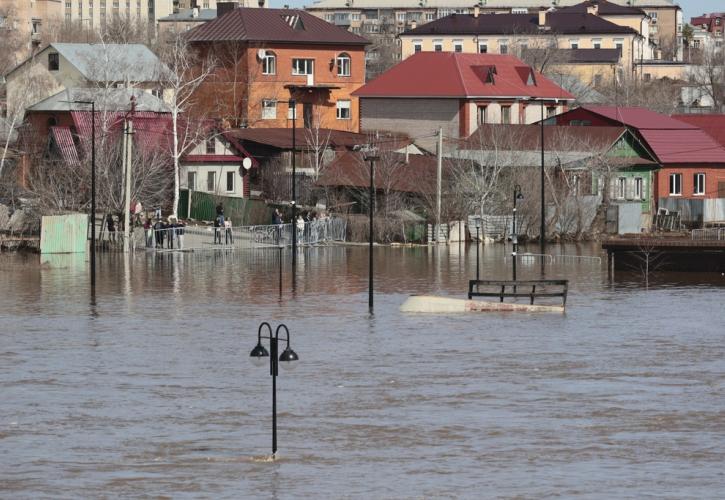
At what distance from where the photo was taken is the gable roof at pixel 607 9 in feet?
625

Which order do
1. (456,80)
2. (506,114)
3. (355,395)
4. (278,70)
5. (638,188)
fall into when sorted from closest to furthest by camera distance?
(355,395), (638,188), (456,80), (506,114), (278,70)

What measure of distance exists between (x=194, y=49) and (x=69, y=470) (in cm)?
7630

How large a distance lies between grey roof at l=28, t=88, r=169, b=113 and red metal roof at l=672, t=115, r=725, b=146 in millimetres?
30074

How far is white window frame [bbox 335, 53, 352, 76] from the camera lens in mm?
106581

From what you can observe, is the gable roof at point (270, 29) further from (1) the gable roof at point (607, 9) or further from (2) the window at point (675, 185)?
(1) the gable roof at point (607, 9)

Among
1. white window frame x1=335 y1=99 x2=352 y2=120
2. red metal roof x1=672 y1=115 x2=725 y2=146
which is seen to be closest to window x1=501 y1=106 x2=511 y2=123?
white window frame x1=335 y1=99 x2=352 y2=120

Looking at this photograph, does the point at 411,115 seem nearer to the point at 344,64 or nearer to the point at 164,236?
the point at 344,64

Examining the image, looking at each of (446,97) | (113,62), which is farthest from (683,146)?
(113,62)

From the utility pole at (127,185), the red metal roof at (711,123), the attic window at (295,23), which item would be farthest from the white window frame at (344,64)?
the utility pole at (127,185)

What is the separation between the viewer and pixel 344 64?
4220 inches

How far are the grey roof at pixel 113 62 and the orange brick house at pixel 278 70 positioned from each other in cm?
318

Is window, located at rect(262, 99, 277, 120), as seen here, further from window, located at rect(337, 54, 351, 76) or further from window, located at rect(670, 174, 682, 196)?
window, located at rect(670, 174, 682, 196)

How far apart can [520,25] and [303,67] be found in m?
75.5

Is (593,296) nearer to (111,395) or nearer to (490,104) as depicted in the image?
(111,395)
